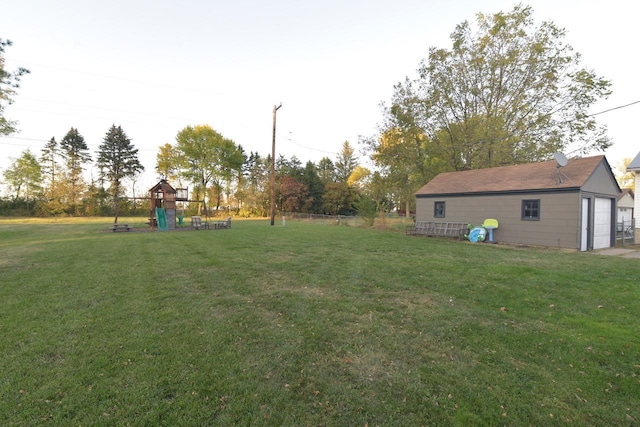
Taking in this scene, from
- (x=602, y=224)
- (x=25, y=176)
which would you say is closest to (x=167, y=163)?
(x=25, y=176)

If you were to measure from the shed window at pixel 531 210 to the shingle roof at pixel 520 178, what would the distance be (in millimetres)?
649

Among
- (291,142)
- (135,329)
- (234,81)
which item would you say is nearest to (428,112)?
(291,142)

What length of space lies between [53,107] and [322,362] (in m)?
28.5

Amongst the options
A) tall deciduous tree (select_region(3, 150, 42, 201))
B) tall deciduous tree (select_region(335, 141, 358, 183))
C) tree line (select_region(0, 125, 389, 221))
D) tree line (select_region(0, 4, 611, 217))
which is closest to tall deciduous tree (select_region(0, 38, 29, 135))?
tree line (select_region(0, 4, 611, 217))

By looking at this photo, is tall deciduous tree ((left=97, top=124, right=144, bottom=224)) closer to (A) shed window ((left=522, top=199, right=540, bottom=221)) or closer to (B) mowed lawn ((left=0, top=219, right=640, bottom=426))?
(B) mowed lawn ((left=0, top=219, right=640, bottom=426))

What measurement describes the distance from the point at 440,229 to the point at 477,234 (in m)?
2.03

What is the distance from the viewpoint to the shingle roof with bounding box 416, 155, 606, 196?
484 inches

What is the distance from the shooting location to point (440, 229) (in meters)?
16.0

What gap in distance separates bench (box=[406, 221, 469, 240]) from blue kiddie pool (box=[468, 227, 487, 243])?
1.89 ft

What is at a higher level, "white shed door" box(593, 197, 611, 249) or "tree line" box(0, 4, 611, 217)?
"tree line" box(0, 4, 611, 217)

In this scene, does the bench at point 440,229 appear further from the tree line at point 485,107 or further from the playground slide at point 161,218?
the playground slide at point 161,218

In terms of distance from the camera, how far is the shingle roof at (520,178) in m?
12.3

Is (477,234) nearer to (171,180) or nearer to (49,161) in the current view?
(171,180)

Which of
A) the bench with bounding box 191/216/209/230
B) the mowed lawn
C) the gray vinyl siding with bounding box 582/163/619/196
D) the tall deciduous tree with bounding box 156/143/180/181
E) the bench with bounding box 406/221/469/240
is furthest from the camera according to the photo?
the tall deciduous tree with bounding box 156/143/180/181
